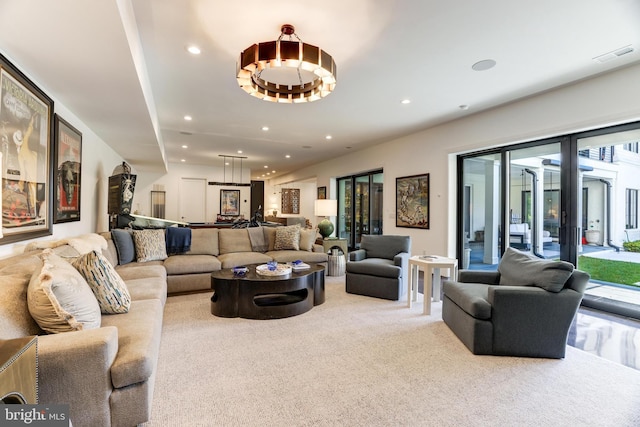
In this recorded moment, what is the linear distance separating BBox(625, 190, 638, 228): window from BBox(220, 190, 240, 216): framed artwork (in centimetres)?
987

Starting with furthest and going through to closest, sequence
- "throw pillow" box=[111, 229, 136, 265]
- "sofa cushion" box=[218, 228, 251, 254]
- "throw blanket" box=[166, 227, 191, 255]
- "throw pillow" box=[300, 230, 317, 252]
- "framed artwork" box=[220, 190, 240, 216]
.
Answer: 1. "framed artwork" box=[220, 190, 240, 216]
2. "throw pillow" box=[300, 230, 317, 252]
3. "sofa cushion" box=[218, 228, 251, 254]
4. "throw blanket" box=[166, 227, 191, 255]
5. "throw pillow" box=[111, 229, 136, 265]

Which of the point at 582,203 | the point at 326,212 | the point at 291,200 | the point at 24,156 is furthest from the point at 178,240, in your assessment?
the point at 291,200

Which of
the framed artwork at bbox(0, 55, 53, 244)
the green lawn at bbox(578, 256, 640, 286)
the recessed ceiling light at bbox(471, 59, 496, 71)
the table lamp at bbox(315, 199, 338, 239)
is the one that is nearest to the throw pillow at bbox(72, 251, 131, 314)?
the framed artwork at bbox(0, 55, 53, 244)

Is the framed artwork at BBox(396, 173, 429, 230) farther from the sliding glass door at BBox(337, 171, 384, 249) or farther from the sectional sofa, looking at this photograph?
the sectional sofa

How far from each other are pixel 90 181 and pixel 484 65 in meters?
5.39

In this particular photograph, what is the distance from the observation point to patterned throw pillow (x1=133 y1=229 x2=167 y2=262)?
168 inches

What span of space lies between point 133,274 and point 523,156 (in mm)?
5633

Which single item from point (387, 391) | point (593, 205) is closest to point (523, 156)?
point (593, 205)

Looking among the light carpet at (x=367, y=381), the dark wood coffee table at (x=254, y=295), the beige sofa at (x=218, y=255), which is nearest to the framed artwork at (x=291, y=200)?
the beige sofa at (x=218, y=255)

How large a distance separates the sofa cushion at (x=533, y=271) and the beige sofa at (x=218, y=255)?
2907mm

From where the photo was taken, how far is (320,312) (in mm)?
3578

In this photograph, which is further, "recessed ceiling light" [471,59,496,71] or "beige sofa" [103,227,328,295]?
"beige sofa" [103,227,328,295]

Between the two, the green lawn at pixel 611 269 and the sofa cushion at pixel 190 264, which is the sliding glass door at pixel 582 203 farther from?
the sofa cushion at pixel 190 264

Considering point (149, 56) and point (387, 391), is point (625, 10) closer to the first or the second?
point (387, 391)
